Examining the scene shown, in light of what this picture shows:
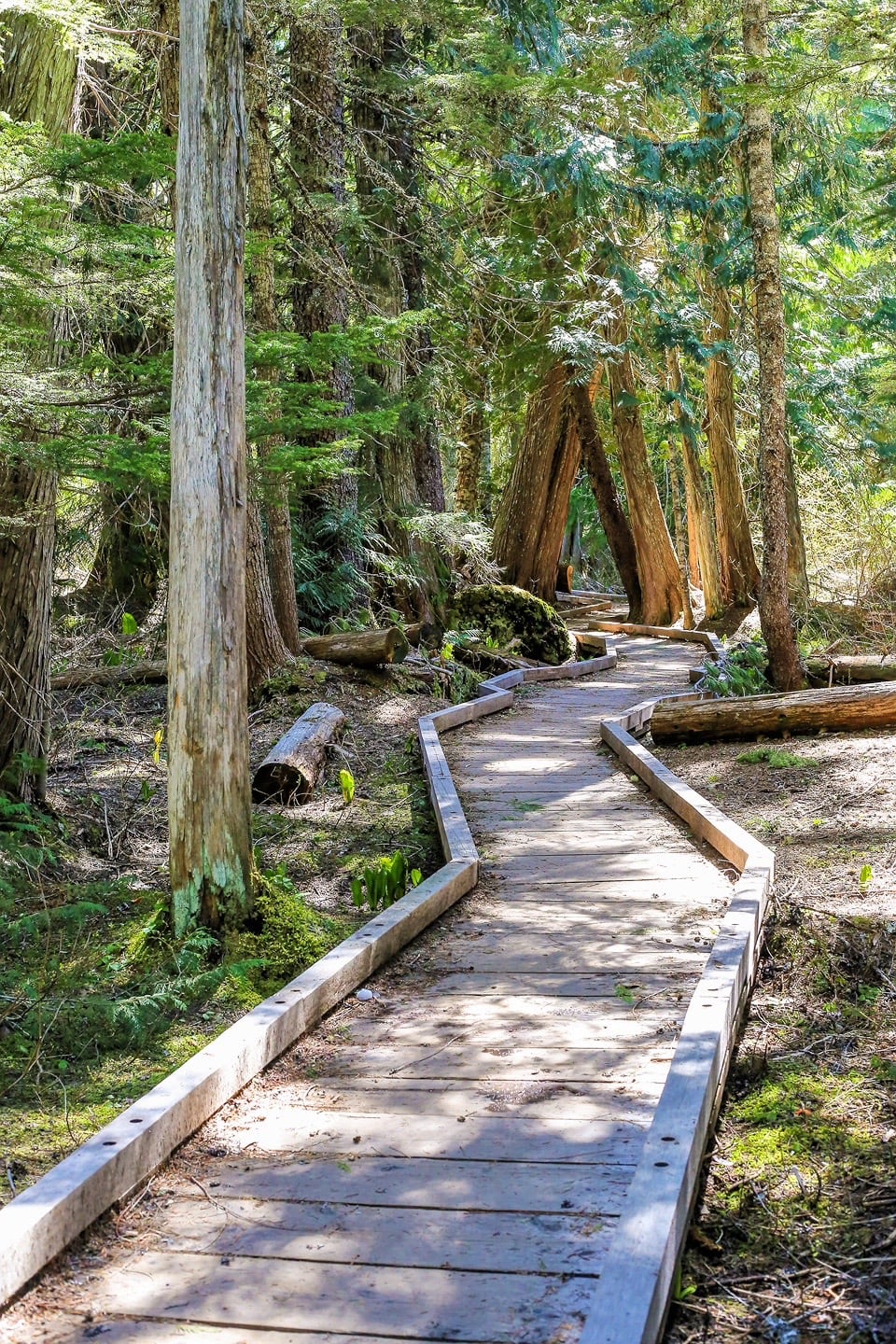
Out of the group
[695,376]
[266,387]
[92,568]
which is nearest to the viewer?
[266,387]

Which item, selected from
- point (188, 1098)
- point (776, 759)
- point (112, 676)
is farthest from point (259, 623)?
point (188, 1098)

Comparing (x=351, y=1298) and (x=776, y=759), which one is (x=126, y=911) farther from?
(x=776, y=759)

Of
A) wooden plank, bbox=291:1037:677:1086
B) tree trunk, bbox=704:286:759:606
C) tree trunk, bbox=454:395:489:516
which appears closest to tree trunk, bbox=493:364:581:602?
tree trunk, bbox=454:395:489:516

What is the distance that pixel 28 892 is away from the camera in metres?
6.77

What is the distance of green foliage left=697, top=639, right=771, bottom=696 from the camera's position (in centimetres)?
1244

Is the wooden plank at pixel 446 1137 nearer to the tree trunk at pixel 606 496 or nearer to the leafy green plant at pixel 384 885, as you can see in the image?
the leafy green plant at pixel 384 885

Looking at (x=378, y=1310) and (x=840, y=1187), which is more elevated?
(x=378, y=1310)

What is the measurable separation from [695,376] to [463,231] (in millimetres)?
7295

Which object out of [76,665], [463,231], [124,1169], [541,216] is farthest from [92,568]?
[124,1169]

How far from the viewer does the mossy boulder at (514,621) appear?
17281 millimetres

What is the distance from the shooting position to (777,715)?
10.5 m

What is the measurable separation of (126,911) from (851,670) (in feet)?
27.0

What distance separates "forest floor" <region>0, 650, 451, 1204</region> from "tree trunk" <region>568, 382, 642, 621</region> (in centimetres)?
1202

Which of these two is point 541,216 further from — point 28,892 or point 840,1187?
point 840,1187
